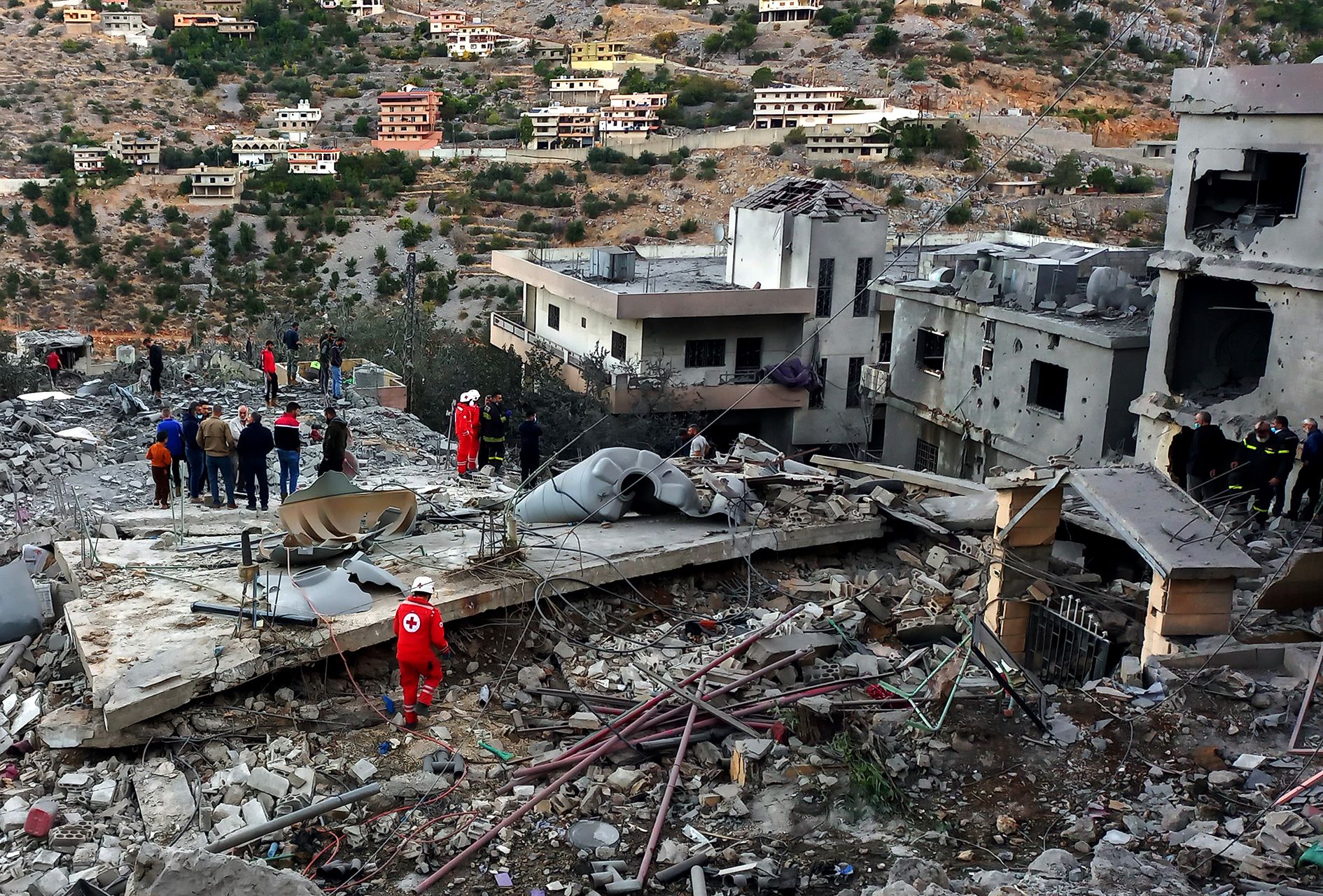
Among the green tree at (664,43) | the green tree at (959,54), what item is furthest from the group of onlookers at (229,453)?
the green tree at (664,43)

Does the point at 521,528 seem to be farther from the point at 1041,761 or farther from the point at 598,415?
the point at 598,415

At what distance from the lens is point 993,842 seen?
651 cm

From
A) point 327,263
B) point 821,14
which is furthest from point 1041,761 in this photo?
point 821,14

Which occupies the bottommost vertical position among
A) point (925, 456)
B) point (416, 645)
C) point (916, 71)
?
point (925, 456)

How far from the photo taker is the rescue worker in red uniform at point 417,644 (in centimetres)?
790

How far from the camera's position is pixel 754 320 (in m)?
29.3

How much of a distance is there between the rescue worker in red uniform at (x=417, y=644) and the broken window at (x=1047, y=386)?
14.9m

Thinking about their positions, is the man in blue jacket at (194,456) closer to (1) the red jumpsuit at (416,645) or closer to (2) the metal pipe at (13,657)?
(2) the metal pipe at (13,657)

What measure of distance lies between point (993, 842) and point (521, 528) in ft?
18.9

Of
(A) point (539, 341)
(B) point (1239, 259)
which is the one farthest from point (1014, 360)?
(A) point (539, 341)

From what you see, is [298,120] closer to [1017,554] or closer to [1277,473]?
[1277,473]

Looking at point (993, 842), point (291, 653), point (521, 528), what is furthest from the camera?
point (521, 528)

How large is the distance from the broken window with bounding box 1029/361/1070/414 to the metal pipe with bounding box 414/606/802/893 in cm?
1283

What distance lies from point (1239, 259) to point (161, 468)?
13316 millimetres
